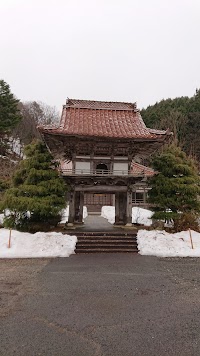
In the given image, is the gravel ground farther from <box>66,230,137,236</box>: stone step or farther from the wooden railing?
the wooden railing

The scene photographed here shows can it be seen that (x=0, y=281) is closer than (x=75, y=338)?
No

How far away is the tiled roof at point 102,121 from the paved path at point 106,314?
267 inches

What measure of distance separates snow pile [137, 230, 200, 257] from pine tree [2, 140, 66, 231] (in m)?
4.23

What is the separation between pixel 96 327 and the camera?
4.71 metres

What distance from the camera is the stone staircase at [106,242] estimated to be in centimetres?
1154

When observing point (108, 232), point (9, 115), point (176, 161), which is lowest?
point (108, 232)

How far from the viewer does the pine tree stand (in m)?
12.1

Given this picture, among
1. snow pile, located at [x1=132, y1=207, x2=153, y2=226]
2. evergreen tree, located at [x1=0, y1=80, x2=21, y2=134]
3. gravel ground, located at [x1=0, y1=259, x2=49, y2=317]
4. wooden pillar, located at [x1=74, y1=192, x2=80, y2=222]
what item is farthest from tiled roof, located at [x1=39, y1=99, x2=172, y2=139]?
evergreen tree, located at [x1=0, y1=80, x2=21, y2=134]

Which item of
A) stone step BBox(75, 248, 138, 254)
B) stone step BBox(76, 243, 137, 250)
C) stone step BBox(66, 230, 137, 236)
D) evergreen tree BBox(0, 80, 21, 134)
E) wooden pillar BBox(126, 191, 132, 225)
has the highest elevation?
evergreen tree BBox(0, 80, 21, 134)

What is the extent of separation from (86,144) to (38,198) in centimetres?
394

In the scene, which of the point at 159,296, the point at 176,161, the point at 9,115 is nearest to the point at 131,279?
the point at 159,296

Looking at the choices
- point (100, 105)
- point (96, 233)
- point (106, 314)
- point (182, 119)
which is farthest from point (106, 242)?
point (182, 119)

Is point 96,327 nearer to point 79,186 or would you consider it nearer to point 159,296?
point 159,296

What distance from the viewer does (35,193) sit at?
12.3m
